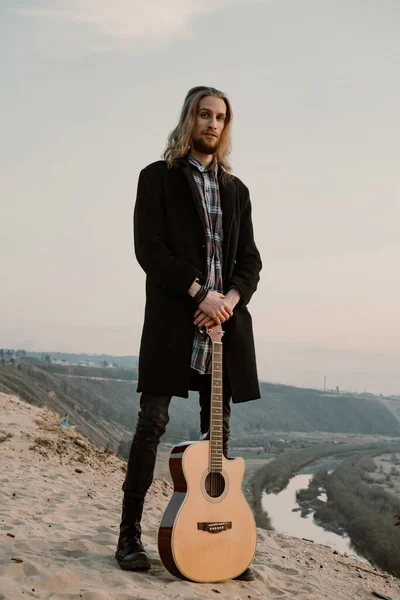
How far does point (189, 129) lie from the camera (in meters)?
3.69

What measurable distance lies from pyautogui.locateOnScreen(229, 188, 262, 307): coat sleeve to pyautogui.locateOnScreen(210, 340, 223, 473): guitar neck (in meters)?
0.34

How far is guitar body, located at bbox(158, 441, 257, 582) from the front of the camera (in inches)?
127

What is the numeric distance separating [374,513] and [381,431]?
7185 cm

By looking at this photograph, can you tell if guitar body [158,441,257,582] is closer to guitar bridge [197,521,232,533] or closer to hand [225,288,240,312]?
guitar bridge [197,521,232,533]

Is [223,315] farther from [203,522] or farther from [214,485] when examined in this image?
[203,522]

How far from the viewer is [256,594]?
3.36 meters

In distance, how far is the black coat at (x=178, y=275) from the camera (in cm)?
343

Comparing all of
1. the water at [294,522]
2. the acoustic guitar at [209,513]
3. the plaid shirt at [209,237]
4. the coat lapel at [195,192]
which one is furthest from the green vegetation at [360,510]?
the coat lapel at [195,192]

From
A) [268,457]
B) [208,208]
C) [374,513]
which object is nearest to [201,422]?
[208,208]

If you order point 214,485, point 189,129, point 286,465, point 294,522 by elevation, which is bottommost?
point 294,522

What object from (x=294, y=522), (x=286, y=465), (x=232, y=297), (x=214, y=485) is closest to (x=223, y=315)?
(x=232, y=297)

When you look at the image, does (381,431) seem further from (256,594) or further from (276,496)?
(256,594)

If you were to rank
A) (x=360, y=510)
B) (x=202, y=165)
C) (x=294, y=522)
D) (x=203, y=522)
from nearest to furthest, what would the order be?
(x=203, y=522)
(x=202, y=165)
(x=294, y=522)
(x=360, y=510)

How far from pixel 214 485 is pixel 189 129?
1.88 metres
